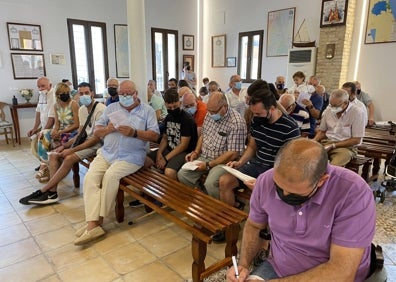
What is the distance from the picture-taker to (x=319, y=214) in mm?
1047

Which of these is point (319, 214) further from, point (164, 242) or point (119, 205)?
point (119, 205)

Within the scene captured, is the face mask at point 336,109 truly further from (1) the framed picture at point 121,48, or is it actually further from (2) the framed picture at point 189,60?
(2) the framed picture at point 189,60

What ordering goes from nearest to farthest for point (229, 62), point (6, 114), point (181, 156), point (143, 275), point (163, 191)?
1. point (143, 275)
2. point (163, 191)
3. point (181, 156)
4. point (6, 114)
5. point (229, 62)

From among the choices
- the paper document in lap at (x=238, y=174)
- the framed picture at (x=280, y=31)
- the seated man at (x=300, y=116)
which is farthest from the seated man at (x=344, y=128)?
the framed picture at (x=280, y=31)

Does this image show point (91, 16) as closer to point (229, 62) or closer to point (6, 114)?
point (6, 114)

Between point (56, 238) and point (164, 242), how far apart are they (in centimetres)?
91

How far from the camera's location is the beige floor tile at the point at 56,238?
7.56ft

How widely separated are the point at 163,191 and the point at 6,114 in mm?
5115

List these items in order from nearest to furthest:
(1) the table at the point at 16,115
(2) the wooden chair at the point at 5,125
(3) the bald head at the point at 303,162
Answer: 1. (3) the bald head at the point at 303,162
2. (2) the wooden chair at the point at 5,125
3. (1) the table at the point at 16,115

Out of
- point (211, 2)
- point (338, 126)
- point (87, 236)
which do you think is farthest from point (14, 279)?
point (211, 2)

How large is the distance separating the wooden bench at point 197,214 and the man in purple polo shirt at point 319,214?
54cm

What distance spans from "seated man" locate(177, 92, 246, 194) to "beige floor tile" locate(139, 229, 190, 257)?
1.52ft

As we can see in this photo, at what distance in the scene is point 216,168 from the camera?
2381mm

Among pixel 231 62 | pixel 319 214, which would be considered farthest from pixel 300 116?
pixel 231 62
